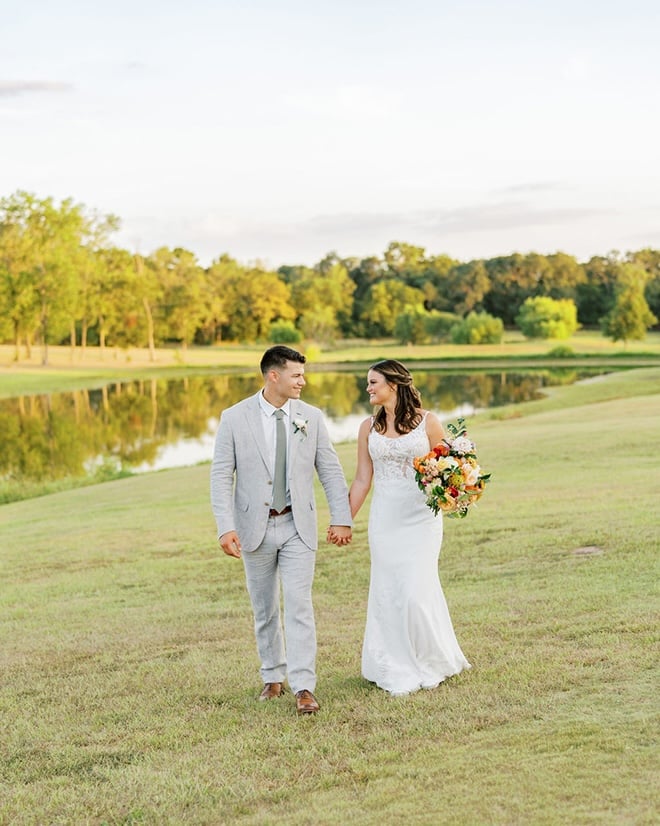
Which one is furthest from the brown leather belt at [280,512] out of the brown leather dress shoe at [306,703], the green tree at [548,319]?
the green tree at [548,319]

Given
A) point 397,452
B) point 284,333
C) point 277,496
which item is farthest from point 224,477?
point 284,333

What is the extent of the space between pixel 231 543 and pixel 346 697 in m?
1.30

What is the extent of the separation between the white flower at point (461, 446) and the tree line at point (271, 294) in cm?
8334

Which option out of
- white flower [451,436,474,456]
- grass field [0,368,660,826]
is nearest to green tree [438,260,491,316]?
grass field [0,368,660,826]

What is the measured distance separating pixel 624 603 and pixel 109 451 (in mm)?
31810

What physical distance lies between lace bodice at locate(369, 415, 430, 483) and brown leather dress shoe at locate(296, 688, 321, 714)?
60.8 inches

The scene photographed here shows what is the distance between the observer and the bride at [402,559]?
6.81 m

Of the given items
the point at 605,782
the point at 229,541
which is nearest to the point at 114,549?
the point at 229,541

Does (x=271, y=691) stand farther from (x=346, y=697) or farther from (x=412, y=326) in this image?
(x=412, y=326)

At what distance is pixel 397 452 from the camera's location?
6.98m

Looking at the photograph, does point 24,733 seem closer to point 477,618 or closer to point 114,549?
point 477,618

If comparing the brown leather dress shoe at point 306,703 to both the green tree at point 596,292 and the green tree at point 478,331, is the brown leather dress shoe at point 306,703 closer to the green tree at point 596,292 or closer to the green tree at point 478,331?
the green tree at point 478,331

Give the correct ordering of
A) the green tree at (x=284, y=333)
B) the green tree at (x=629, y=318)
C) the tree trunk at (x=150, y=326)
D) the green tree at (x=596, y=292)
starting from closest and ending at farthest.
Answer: the green tree at (x=629, y=318) < the tree trunk at (x=150, y=326) < the green tree at (x=284, y=333) < the green tree at (x=596, y=292)

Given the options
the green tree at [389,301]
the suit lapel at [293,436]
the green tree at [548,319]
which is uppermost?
the green tree at [389,301]
